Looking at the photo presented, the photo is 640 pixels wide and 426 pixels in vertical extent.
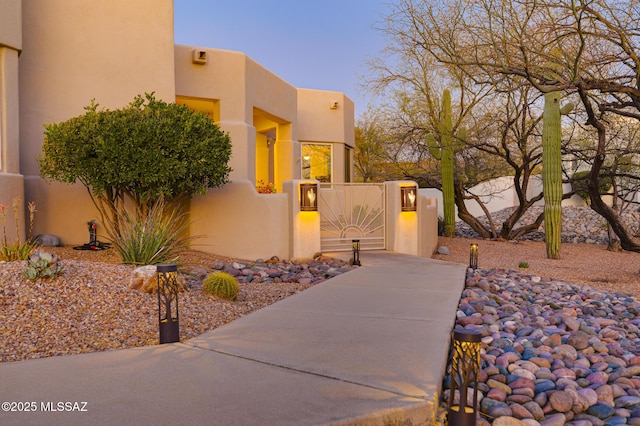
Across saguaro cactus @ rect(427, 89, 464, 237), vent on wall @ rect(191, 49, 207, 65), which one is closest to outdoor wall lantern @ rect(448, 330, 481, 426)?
vent on wall @ rect(191, 49, 207, 65)

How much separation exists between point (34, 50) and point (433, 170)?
1436 centimetres

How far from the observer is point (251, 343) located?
407 cm

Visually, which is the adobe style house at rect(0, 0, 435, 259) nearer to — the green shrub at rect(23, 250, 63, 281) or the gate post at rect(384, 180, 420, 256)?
the gate post at rect(384, 180, 420, 256)

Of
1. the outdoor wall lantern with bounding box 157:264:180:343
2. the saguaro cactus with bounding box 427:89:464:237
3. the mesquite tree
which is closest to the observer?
the outdoor wall lantern with bounding box 157:264:180:343

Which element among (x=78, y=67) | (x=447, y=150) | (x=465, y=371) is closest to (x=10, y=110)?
(x=78, y=67)

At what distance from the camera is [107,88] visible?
10.7 meters

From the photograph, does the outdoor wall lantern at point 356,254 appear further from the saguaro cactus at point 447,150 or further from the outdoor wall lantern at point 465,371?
the saguaro cactus at point 447,150

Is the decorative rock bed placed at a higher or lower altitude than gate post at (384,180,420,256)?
lower

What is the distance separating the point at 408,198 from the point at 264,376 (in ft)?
27.0

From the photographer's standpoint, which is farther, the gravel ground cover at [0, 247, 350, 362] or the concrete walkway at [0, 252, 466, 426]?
the gravel ground cover at [0, 247, 350, 362]

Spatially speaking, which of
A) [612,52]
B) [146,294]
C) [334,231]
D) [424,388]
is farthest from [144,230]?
[612,52]

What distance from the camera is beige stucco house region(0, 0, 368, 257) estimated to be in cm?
916

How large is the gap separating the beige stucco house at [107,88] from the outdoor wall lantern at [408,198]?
247 cm

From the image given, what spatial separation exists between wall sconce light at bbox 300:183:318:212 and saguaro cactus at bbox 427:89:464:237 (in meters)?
6.99
